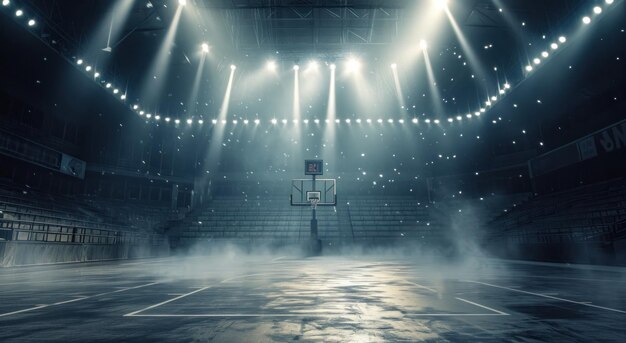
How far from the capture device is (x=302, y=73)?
2461 centimetres

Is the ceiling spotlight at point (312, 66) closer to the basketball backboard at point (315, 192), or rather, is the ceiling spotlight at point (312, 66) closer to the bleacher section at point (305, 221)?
the basketball backboard at point (315, 192)

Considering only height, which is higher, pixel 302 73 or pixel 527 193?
pixel 302 73

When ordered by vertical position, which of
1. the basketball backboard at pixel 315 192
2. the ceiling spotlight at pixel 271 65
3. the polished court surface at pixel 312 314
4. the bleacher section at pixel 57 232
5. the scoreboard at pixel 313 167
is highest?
the ceiling spotlight at pixel 271 65

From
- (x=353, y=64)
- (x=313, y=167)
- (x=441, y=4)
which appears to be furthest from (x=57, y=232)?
(x=441, y=4)

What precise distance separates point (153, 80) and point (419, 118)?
22.0m

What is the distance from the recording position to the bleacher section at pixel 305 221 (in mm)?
26047

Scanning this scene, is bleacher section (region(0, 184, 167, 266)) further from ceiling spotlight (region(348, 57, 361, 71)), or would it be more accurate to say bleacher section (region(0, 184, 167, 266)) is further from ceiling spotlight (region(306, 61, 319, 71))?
ceiling spotlight (region(348, 57, 361, 71))

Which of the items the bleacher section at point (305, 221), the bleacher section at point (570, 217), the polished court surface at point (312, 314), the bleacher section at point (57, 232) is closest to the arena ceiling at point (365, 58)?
the bleacher section at point (570, 217)

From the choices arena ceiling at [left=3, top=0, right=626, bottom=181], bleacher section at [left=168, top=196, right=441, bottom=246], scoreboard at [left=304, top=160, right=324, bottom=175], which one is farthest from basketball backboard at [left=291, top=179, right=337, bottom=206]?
arena ceiling at [left=3, top=0, right=626, bottom=181]

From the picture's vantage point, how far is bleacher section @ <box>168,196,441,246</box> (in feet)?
85.5

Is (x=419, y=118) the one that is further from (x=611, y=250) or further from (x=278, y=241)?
(x=611, y=250)

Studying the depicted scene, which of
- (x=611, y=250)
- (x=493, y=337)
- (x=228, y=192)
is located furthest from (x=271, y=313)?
(x=228, y=192)

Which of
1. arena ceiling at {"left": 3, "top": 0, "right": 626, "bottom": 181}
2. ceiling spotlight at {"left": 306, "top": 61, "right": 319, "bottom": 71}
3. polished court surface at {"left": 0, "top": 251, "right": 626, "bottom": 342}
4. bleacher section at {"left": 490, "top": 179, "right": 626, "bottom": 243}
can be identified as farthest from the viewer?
ceiling spotlight at {"left": 306, "top": 61, "right": 319, "bottom": 71}

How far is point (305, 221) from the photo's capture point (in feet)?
96.6
